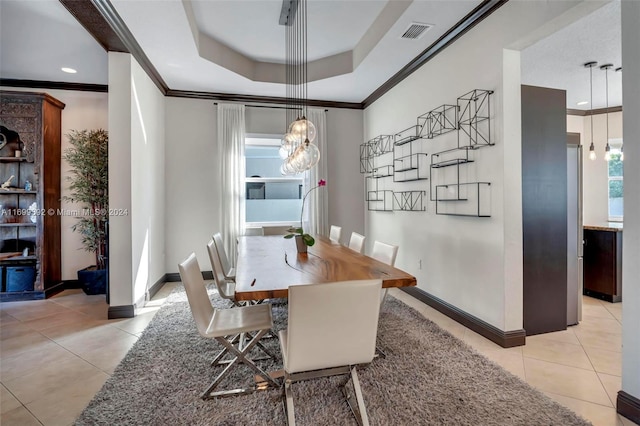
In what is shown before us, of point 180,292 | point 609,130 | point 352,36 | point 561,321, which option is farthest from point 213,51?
point 609,130

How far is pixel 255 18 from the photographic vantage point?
3334mm

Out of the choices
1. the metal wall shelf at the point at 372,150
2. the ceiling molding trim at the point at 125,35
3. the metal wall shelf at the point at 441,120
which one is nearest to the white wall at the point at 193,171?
the ceiling molding trim at the point at 125,35

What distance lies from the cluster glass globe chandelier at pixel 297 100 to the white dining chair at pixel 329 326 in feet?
6.19

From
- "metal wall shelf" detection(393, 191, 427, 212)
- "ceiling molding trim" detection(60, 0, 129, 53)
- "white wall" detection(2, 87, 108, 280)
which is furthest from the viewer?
"white wall" detection(2, 87, 108, 280)

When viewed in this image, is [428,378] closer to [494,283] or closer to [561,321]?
[494,283]

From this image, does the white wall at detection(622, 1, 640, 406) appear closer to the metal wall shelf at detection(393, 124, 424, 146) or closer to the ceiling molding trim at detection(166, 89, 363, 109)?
the metal wall shelf at detection(393, 124, 424, 146)

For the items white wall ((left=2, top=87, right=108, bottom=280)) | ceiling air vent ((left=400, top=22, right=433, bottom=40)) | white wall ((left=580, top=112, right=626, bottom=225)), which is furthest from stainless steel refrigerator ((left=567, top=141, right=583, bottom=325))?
white wall ((left=2, top=87, right=108, bottom=280))

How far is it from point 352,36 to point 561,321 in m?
3.88

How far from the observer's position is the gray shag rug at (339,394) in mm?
1709

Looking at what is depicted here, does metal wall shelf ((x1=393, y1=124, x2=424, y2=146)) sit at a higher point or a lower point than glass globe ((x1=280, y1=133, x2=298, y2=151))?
higher

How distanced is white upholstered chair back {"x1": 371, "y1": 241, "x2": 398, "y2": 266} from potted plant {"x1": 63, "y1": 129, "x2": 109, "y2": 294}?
11.7 feet

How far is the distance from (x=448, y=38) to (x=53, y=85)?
5.32 meters

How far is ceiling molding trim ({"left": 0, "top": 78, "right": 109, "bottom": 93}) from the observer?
417cm

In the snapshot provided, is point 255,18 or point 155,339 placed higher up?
point 255,18
